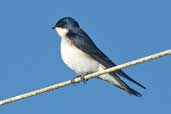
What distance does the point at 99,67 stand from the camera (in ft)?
30.2

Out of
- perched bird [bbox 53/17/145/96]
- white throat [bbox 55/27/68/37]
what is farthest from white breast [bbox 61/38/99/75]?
white throat [bbox 55/27/68/37]

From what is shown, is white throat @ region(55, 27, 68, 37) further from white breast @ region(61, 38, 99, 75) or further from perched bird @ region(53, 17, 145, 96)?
white breast @ region(61, 38, 99, 75)

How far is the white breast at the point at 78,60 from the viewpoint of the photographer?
30.4 feet

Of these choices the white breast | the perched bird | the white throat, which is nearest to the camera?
the perched bird

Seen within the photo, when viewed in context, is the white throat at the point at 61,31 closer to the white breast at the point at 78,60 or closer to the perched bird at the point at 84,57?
the perched bird at the point at 84,57

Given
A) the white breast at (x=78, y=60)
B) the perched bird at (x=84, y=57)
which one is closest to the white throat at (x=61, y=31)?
the perched bird at (x=84, y=57)

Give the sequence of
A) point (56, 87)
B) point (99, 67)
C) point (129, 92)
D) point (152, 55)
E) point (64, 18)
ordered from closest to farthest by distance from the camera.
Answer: point (152, 55) → point (56, 87) → point (129, 92) → point (99, 67) → point (64, 18)

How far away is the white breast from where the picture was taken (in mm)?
9266

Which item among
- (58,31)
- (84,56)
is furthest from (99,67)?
(58,31)

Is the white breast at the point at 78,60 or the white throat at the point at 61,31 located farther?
the white throat at the point at 61,31

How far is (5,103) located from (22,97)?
5.3 inches

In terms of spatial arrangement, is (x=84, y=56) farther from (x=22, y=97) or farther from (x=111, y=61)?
(x=22, y=97)

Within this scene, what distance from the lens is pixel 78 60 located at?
9359 mm

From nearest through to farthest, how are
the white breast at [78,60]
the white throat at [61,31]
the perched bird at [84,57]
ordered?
the perched bird at [84,57] → the white breast at [78,60] → the white throat at [61,31]
